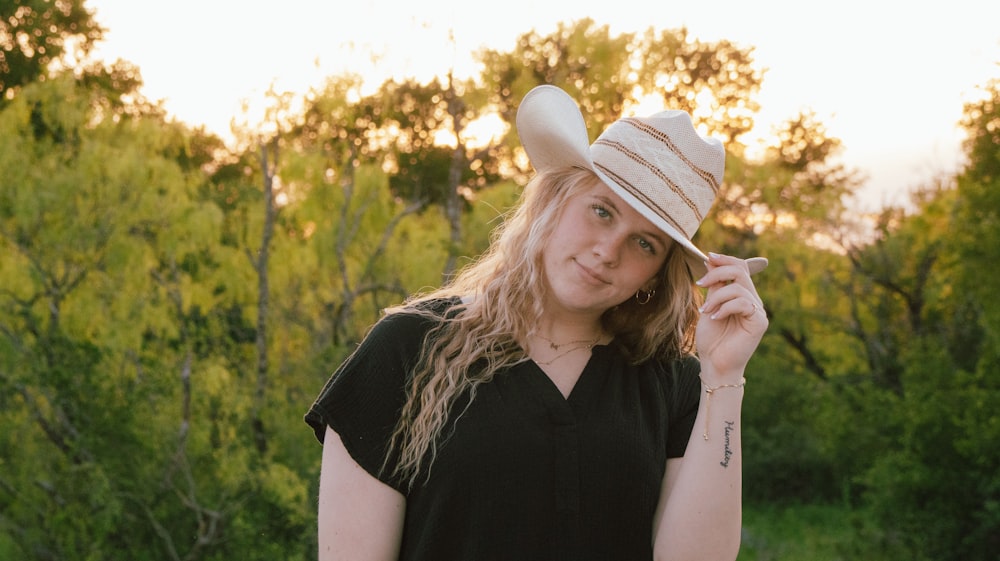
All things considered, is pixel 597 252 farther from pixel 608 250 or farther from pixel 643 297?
pixel 643 297

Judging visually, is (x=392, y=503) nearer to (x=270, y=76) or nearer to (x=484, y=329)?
(x=484, y=329)

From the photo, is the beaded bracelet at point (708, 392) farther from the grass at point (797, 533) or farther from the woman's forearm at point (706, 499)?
the grass at point (797, 533)

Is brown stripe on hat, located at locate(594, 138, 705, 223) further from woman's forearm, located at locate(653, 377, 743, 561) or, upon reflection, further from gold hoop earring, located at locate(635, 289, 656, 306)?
woman's forearm, located at locate(653, 377, 743, 561)

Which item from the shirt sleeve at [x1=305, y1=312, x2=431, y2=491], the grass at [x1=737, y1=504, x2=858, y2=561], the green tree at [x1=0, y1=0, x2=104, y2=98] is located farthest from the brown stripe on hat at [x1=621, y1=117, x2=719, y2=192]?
the green tree at [x1=0, y1=0, x2=104, y2=98]

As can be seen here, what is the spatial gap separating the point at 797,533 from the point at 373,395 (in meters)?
17.2

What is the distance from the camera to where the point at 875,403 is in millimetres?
13648

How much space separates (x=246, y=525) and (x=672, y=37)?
969 cm

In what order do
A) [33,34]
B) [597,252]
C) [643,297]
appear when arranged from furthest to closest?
[33,34] → [643,297] → [597,252]

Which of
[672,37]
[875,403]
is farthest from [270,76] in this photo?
[875,403]

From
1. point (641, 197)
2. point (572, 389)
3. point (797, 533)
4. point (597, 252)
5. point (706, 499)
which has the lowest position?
point (706, 499)

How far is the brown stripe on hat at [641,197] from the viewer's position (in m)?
1.90

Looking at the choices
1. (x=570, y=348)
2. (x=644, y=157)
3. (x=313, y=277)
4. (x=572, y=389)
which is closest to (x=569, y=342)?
(x=570, y=348)

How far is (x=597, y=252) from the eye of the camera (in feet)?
6.12

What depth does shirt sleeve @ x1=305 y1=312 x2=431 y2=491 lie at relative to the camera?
5.79ft
